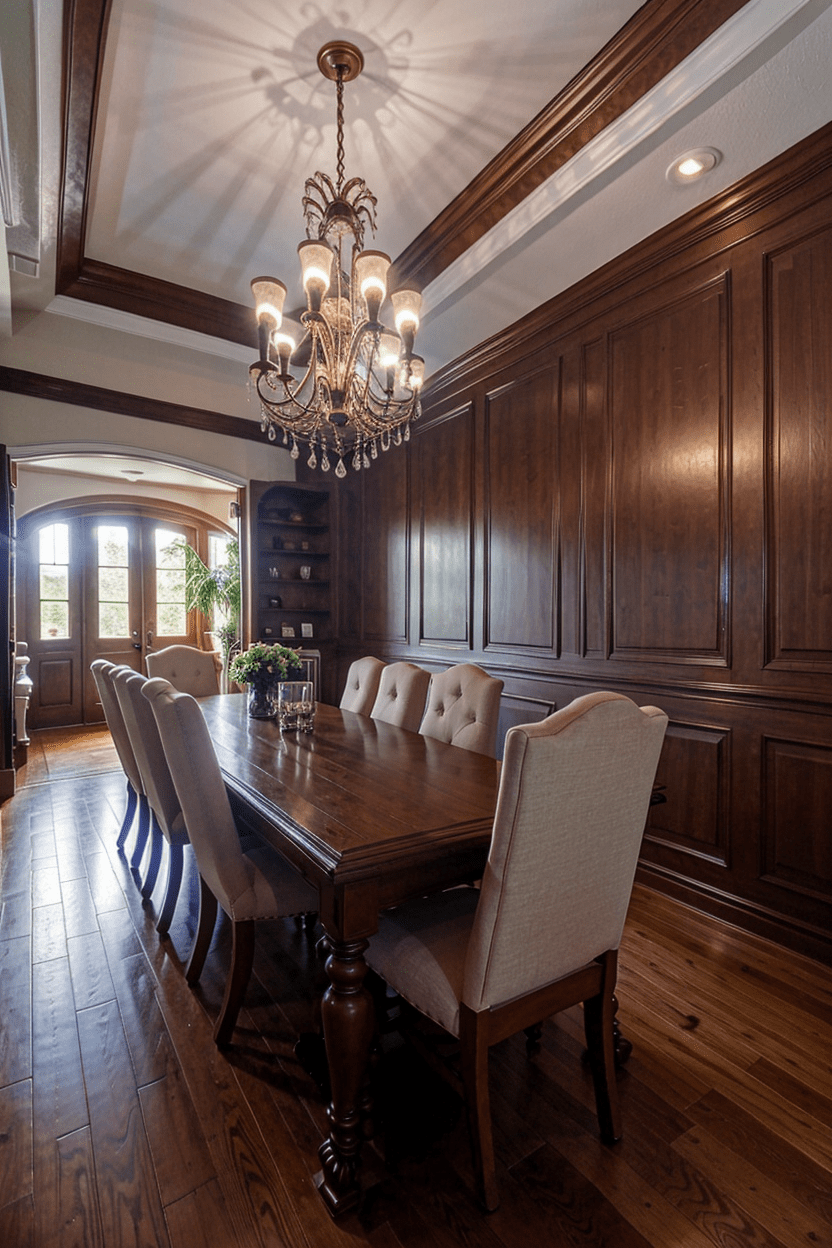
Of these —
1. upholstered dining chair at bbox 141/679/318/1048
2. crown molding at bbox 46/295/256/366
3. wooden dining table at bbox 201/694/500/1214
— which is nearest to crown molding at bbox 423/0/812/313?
crown molding at bbox 46/295/256/366

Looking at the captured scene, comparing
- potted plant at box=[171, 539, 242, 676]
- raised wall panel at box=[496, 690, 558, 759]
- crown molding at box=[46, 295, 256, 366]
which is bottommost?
Answer: raised wall panel at box=[496, 690, 558, 759]

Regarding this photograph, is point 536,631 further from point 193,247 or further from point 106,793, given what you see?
point 106,793

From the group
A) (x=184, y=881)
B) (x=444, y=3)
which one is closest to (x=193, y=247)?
(x=444, y=3)

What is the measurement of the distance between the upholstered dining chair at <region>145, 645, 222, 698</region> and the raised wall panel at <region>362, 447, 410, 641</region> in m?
1.51

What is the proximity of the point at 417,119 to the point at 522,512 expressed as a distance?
1.90m

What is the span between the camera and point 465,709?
2.37 metres

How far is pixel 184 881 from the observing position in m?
2.83

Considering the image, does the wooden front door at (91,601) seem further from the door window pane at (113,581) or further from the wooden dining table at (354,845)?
the wooden dining table at (354,845)

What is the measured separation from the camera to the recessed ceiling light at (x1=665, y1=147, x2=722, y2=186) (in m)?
2.21

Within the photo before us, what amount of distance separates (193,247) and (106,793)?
11.9 feet

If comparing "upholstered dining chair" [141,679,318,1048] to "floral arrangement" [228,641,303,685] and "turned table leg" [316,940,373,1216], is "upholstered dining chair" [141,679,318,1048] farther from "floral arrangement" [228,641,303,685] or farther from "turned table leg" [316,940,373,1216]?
"floral arrangement" [228,641,303,685]

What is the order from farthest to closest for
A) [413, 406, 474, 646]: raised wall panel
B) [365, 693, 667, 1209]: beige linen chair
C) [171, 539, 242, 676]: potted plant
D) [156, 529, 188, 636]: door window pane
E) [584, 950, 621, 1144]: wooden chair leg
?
[156, 529, 188, 636]: door window pane
[171, 539, 242, 676]: potted plant
[413, 406, 474, 646]: raised wall panel
[584, 950, 621, 1144]: wooden chair leg
[365, 693, 667, 1209]: beige linen chair

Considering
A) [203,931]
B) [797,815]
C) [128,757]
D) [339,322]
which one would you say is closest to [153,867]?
[128,757]

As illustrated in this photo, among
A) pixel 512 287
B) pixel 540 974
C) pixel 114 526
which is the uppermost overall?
pixel 512 287
